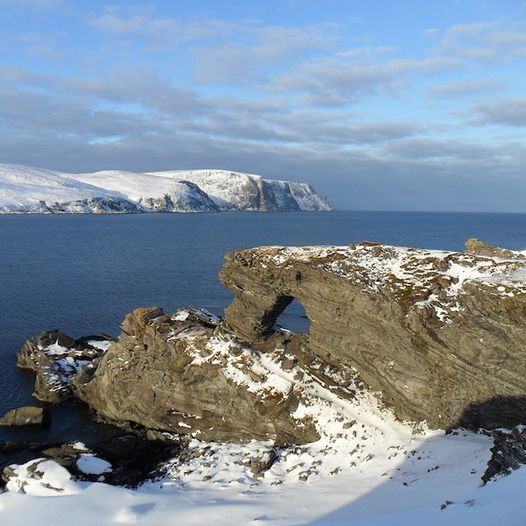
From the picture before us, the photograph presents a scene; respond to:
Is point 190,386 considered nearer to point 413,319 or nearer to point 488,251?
point 413,319

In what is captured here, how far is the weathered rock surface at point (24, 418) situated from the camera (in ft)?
121

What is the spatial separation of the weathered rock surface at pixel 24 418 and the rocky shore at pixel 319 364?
3.82 meters

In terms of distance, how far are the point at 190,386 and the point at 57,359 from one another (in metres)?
18.8

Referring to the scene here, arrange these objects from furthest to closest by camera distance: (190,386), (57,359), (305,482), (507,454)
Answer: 1. (57,359)
2. (190,386)
3. (305,482)
4. (507,454)

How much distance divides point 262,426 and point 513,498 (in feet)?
70.2

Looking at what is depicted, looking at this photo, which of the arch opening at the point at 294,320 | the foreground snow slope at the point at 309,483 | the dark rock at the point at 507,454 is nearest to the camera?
the dark rock at the point at 507,454

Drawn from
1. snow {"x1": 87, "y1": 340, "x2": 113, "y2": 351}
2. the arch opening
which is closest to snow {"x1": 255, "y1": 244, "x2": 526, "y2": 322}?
snow {"x1": 87, "y1": 340, "x2": 113, "y2": 351}

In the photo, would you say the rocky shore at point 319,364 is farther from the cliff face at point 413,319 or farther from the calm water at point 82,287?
the calm water at point 82,287

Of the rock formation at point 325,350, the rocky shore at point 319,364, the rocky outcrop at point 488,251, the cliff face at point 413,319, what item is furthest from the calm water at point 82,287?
the rocky outcrop at point 488,251

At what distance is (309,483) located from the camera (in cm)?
2609

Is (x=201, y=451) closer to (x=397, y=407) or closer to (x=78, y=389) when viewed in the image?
(x=397, y=407)

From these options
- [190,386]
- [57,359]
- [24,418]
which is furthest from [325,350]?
[57,359]

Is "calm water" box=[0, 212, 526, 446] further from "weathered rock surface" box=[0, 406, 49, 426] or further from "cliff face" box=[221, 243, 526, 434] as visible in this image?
"cliff face" box=[221, 243, 526, 434]

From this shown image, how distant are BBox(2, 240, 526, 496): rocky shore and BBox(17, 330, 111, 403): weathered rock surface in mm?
291
